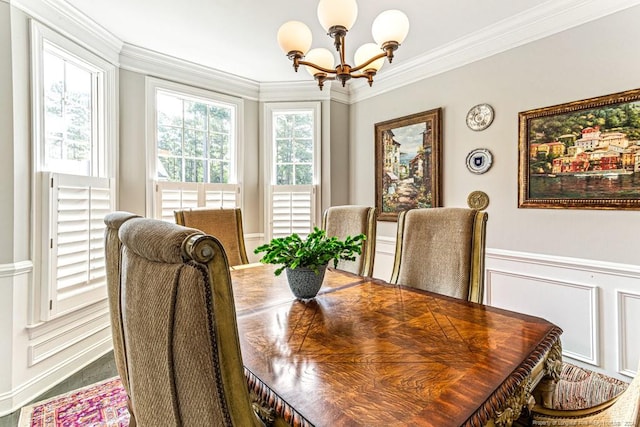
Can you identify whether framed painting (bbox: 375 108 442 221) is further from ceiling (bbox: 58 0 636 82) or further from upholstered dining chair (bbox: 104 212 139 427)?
upholstered dining chair (bbox: 104 212 139 427)

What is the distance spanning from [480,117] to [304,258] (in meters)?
2.27

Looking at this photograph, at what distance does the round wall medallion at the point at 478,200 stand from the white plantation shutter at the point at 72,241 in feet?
10.4

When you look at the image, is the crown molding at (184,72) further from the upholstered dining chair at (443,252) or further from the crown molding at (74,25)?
the upholstered dining chair at (443,252)

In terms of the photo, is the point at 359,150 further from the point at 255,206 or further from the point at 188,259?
the point at 188,259

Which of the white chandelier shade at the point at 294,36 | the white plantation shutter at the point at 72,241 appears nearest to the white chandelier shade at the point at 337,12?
the white chandelier shade at the point at 294,36

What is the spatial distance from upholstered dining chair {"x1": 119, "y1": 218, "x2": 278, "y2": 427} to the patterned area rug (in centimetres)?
165

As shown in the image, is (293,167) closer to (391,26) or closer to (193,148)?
(193,148)

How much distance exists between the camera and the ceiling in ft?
7.61

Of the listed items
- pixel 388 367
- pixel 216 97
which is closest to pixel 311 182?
pixel 216 97

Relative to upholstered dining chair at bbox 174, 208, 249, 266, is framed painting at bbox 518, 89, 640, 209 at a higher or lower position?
higher

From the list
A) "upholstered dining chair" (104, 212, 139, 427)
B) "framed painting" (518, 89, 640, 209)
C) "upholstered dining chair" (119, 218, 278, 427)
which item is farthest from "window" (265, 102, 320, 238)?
"upholstered dining chair" (119, 218, 278, 427)

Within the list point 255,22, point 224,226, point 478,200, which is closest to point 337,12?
point 255,22

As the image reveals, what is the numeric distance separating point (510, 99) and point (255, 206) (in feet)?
9.16

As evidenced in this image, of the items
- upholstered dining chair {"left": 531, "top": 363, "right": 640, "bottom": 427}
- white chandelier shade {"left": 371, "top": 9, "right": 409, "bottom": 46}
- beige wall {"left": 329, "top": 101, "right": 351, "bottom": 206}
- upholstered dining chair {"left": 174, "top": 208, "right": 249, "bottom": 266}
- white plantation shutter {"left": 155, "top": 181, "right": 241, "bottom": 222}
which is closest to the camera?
upholstered dining chair {"left": 531, "top": 363, "right": 640, "bottom": 427}
